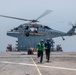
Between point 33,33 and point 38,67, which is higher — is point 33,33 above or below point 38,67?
above

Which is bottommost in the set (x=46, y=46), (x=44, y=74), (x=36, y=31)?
(x=44, y=74)

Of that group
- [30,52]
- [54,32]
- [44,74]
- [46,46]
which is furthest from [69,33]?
[44,74]

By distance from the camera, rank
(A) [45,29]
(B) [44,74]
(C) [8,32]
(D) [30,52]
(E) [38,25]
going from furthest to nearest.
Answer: (C) [8,32]
(A) [45,29]
(E) [38,25]
(D) [30,52]
(B) [44,74]

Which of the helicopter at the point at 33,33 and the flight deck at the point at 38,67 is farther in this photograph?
the helicopter at the point at 33,33

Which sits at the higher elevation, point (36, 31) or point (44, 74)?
point (36, 31)

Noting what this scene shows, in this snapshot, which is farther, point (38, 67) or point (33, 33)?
point (33, 33)

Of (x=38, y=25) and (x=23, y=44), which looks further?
(x=23, y=44)

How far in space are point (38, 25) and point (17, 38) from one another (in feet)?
66.4

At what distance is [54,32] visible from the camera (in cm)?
7544

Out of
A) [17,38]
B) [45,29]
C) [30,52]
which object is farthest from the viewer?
[17,38]

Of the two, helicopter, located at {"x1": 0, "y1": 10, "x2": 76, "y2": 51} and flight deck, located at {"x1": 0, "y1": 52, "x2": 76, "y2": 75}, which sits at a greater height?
helicopter, located at {"x1": 0, "y1": 10, "x2": 76, "y2": 51}

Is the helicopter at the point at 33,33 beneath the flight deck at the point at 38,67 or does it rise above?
above

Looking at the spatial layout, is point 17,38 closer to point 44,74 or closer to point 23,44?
point 23,44

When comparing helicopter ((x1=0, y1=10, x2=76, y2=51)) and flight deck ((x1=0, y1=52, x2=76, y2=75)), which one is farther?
helicopter ((x1=0, y1=10, x2=76, y2=51))
